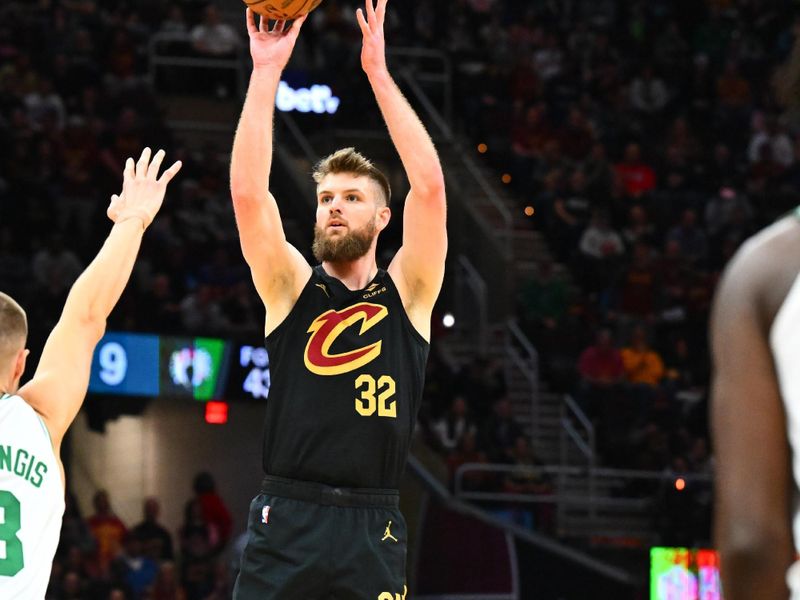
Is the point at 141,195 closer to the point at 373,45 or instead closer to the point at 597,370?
the point at 373,45

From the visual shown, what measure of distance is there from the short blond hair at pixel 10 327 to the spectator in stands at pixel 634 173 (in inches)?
624

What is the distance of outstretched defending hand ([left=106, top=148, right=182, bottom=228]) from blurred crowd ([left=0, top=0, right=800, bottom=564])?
8.51 m

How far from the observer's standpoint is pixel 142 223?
15.6ft

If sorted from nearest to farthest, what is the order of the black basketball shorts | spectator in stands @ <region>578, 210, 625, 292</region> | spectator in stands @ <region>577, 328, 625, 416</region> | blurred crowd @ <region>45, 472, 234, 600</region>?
the black basketball shorts
blurred crowd @ <region>45, 472, 234, 600</region>
spectator in stands @ <region>577, 328, 625, 416</region>
spectator in stands @ <region>578, 210, 625, 292</region>

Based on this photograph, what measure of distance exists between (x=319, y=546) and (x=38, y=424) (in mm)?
1212

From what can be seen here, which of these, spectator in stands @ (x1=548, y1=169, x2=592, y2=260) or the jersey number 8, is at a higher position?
spectator in stands @ (x1=548, y1=169, x2=592, y2=260)

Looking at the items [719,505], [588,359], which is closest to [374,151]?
[588,359]

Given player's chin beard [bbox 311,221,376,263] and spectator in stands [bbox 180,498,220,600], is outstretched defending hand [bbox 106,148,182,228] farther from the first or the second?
spectator in stands [bbox 180,498,220,600]

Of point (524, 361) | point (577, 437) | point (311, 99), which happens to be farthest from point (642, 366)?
point (311, 99)

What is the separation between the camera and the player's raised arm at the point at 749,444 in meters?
2.15

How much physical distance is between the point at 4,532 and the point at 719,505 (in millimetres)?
2316

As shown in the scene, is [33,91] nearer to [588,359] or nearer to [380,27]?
[588,359]

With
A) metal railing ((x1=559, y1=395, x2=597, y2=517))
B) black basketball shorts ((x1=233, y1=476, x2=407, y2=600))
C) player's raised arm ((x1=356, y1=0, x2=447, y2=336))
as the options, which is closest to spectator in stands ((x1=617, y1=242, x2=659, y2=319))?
metal railing ((x1=559, y1=395, x2=597, y2=517))

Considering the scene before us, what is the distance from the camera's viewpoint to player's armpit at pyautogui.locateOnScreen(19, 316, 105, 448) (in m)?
4.14
